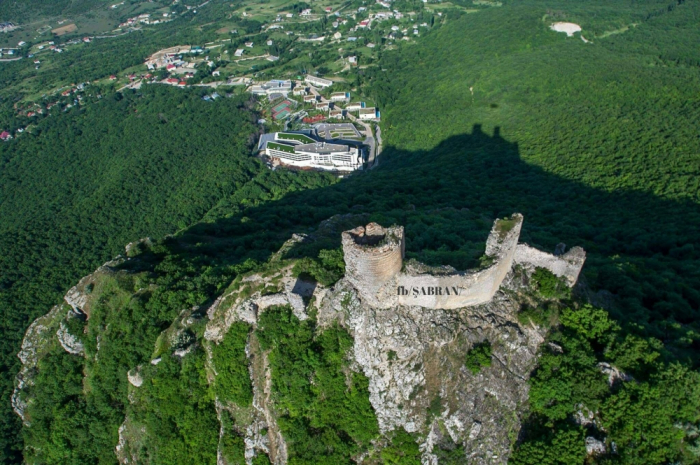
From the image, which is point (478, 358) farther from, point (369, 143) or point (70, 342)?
point (369, 143)

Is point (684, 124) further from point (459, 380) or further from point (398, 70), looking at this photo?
point (398, 70)

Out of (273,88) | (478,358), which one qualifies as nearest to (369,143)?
(273,88)

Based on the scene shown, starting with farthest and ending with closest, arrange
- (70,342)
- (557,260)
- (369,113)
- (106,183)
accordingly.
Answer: (369,113) < (106,183) < (70,342) < (557,260)

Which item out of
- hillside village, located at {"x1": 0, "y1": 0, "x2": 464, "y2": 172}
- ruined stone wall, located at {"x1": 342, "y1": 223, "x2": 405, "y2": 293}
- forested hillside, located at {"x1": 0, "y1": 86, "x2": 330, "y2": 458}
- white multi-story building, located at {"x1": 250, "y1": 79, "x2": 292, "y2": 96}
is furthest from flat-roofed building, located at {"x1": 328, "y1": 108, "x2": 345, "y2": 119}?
ruined stone wall, located at {"x1": 342, "y1": 223, "x2": 405, "y2": 293}

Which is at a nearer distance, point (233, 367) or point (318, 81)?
point (233, 367)

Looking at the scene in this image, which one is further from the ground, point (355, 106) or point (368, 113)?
point (368, 113)

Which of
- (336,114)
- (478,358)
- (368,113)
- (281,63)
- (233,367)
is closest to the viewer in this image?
(478,358)
